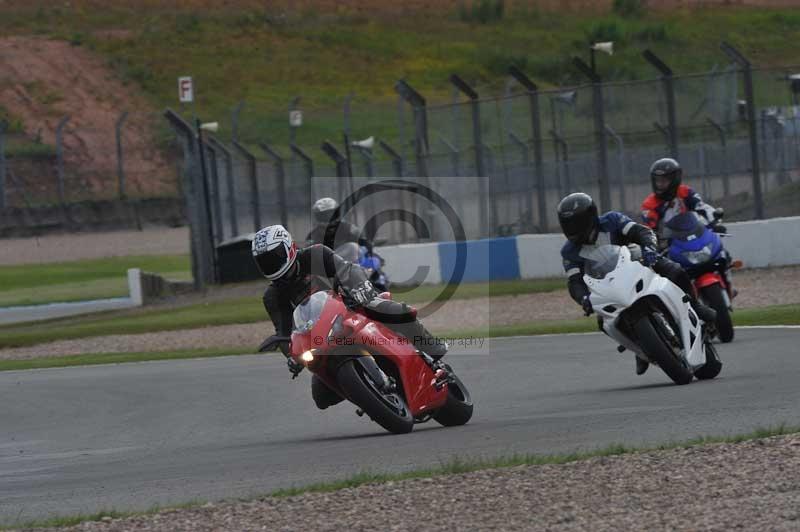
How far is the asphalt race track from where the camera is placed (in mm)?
8258

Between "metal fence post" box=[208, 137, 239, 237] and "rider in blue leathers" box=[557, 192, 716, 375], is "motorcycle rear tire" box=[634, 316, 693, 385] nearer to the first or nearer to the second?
"rider in blue leathers" box=[557, 192, 716, 375]

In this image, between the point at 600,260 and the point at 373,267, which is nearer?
the point at 600,260

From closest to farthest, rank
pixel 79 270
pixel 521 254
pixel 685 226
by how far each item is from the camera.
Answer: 1. pixel 685 226
2. pixel 521 254
3. pixel 79 270

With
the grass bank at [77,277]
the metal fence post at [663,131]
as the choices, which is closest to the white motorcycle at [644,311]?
the metal fence post at [663,131]

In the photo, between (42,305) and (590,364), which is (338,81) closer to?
(42,305)

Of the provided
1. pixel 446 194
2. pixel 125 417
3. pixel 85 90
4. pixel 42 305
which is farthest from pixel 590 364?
pixel 85 90

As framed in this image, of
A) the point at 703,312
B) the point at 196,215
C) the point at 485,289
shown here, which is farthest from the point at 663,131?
the point at 703,312

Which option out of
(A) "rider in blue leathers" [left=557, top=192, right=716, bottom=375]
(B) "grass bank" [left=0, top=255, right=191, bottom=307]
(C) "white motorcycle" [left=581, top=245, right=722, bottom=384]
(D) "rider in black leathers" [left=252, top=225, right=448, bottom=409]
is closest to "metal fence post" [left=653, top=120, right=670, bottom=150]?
(A) "rider in blue leathers" [left=557, top=192, right=716, bottom=375]

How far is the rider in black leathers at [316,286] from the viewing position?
9.23 metres

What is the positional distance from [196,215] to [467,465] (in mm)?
22609

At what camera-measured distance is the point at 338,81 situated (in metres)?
64.6

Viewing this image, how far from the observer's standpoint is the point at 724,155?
72.9 ft

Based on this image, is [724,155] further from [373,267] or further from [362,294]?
[362,294]

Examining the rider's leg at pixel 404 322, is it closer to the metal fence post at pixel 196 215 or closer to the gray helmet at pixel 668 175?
the gray helmet at pixel 668 175
